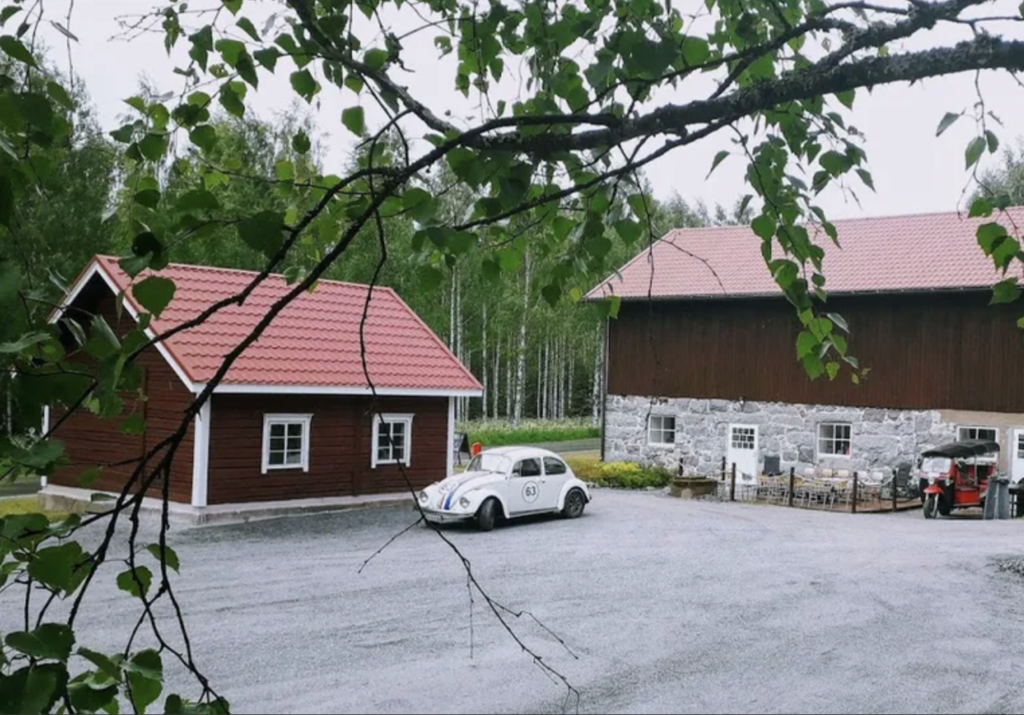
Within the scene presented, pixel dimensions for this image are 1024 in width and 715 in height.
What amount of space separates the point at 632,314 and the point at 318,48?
23.8m

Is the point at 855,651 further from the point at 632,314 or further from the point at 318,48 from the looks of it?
the point at 632,314

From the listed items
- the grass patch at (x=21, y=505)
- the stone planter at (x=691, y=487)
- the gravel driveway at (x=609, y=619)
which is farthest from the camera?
the stone planter at (x=691, y=487)

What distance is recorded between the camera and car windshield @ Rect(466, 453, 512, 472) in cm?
1595

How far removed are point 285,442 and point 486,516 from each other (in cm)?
367

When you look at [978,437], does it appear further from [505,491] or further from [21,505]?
[21,505]

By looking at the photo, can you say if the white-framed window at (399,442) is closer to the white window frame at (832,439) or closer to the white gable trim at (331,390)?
the white gable trim at (331,390)

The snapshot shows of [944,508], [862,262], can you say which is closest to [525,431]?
[862,262]

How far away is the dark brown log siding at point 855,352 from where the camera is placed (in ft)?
67.9

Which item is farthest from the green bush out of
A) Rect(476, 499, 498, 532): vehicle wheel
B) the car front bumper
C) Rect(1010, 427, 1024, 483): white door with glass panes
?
Rect(1010, 427, 1024, 483): white door with glass panes

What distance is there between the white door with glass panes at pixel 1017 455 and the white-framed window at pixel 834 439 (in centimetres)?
347

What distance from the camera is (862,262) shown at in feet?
75.7

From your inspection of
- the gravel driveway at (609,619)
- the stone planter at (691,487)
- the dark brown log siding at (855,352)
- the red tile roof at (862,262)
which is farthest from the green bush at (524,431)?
the gravel driveway at (609,619)

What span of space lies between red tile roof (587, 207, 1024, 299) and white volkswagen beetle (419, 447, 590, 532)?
560 centimetres

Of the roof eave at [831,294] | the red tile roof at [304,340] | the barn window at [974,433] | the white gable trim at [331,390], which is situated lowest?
the barn window at [974,433]
